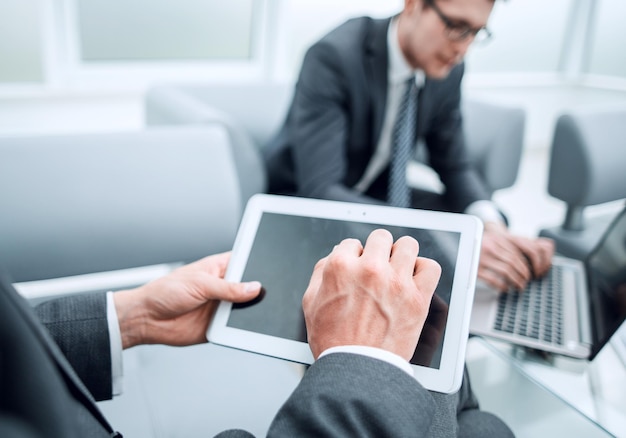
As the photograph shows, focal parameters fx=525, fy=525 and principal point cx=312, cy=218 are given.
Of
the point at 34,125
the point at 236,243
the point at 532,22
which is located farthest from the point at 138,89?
the point at 532,22

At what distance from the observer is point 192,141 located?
38.9 inches

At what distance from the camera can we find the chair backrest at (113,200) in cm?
84

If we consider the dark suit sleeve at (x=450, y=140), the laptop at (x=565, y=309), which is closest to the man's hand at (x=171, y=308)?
the laptop at (x=565, y=309)

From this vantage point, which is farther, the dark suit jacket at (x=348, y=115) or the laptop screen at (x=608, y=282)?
the dark suit jacket at (x=348, y=115)

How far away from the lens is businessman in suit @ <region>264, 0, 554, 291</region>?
1.17m

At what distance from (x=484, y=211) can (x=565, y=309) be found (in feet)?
1.52

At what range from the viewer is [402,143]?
133 cm

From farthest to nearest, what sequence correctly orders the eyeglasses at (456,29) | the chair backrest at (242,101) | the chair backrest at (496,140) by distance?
the chair backrest at (496,140) < the chair backrest at (242,101) < the eyeglasses at (456,29)

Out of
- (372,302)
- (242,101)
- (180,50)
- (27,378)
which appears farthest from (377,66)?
(180,50)

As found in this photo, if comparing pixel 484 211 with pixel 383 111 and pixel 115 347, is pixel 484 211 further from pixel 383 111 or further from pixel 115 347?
pixel 115 347

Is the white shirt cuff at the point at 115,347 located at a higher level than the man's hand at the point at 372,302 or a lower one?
lower

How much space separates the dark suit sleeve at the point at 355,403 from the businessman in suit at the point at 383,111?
0.66 m

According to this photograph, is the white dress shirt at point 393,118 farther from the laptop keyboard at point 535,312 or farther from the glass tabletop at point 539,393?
the glass tabletop at point 539,393

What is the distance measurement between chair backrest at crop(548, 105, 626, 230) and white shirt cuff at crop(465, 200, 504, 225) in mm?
203
